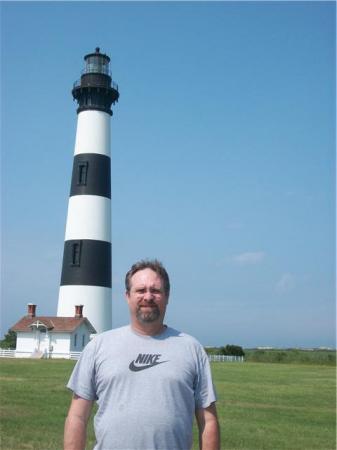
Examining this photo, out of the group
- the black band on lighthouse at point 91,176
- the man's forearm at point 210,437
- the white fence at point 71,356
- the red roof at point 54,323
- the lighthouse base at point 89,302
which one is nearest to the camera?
the man's forearm at point 210,437

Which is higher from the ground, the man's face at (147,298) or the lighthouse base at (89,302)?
the lighthouse base at (89,302)

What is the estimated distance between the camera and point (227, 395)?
559 inches

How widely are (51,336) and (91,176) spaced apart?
34.4ft

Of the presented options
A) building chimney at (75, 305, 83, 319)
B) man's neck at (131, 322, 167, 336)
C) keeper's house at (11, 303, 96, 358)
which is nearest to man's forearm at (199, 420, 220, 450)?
man's neck at (131, 322, 167, 336)

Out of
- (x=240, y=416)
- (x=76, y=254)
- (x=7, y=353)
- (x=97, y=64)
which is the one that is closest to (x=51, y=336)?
(x=7, y=353)

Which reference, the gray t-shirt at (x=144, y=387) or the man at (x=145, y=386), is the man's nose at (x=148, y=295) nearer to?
the man at (x=145, y=386)

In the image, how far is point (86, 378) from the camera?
3422 mm

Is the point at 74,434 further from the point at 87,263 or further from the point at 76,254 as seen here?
the point at 76,254

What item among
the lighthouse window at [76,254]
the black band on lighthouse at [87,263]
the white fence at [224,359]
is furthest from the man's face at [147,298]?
the white fence at [224,359]

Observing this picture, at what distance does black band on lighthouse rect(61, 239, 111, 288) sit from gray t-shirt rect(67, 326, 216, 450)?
90.3ft

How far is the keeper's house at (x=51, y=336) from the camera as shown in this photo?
108 ft

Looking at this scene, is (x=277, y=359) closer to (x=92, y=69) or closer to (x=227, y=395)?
(x=92, y=69)

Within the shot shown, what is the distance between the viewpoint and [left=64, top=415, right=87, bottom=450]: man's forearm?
3408 mm

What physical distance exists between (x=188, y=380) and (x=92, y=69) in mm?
33554
